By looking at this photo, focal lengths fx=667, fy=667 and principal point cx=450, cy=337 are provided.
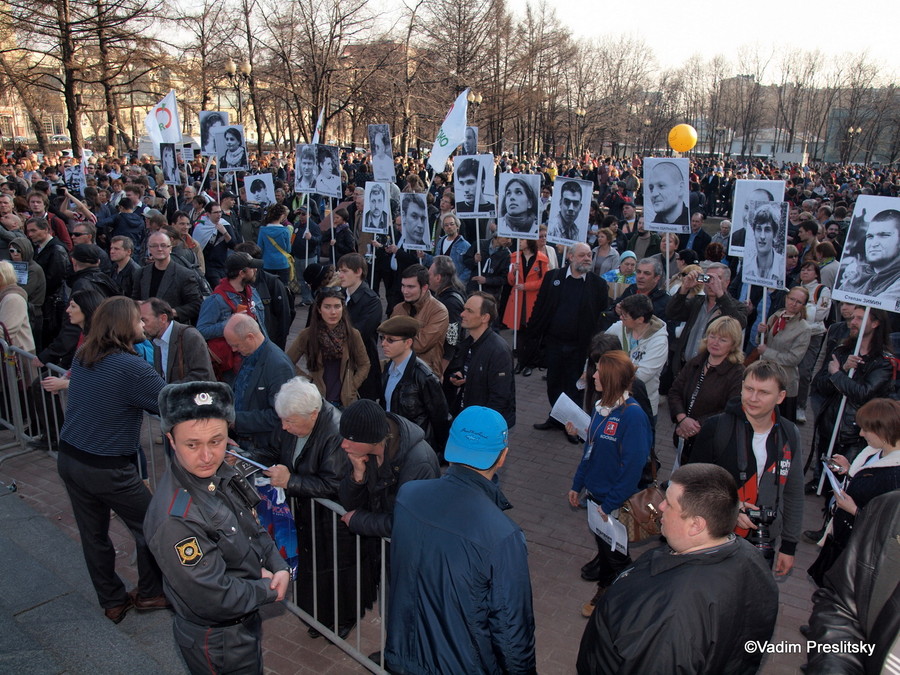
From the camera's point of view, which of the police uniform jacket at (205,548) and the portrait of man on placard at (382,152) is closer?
the police uniform jacket at (205,548)

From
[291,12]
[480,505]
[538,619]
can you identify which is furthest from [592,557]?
[291,12]

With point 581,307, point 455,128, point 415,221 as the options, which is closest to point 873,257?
point 581,307

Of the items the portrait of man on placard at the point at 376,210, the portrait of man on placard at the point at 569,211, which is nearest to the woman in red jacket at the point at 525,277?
the portrait of man on placard at the point at 569,211

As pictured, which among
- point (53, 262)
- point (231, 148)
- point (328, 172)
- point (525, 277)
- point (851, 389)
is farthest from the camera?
point (231, 148)

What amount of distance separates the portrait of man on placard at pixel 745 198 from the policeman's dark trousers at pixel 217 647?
6470 mm

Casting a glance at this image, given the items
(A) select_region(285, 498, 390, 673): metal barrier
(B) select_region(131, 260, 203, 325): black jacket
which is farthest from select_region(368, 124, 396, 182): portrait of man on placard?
(A) select_region(285, 498, 390, 673): metal barrier

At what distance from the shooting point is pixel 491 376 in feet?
17.7

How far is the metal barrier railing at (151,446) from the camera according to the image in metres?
3.82

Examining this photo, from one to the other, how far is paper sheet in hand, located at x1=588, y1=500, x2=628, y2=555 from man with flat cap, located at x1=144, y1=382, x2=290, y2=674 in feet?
6.91

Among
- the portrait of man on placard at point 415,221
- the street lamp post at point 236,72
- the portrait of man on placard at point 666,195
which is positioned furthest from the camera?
the street lamp post at point 236,72

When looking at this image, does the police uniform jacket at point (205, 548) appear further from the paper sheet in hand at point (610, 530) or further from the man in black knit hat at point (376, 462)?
the paper sheet in hand at point (610, 530)

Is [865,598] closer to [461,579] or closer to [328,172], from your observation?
[461,579]

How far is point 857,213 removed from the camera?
18.8 feet

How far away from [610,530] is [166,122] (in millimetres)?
12734
